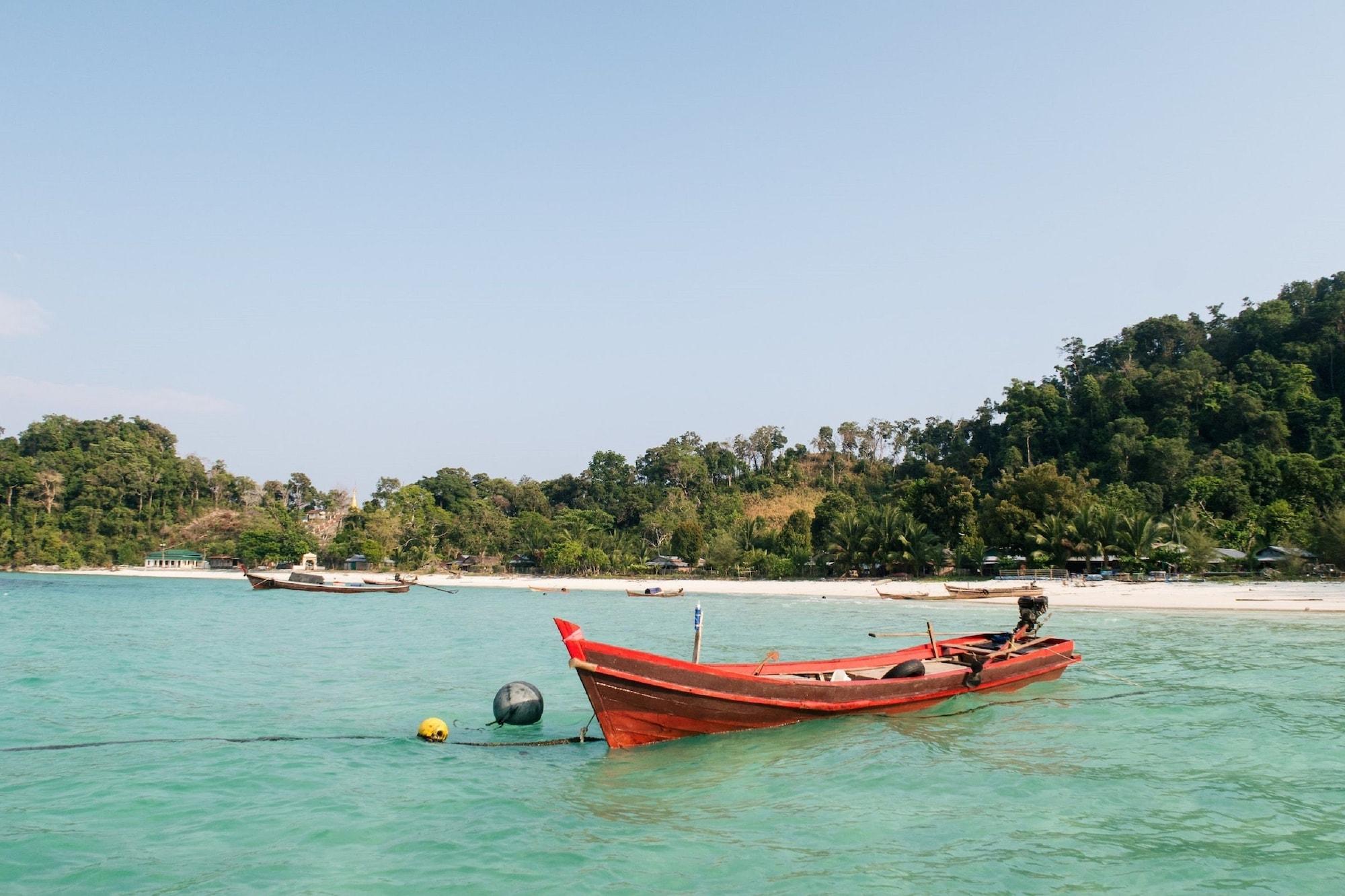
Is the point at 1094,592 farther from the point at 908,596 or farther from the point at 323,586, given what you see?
the point at 323,586

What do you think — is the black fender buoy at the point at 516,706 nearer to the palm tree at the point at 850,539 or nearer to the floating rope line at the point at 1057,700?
the floating rope line at the point at 1057,700

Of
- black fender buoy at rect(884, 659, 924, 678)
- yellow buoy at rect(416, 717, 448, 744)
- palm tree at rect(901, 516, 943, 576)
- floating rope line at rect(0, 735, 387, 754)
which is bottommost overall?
floating rope line at rect(0, 735, 387, 754)

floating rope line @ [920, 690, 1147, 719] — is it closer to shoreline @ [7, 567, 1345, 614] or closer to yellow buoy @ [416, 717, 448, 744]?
yellow buoy @ [416, 717, 448, 744]

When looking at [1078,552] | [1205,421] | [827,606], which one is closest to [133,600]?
[827,606]

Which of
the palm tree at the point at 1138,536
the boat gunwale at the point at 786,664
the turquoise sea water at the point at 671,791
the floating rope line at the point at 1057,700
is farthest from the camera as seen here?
the palm tree at the point at 1138,536

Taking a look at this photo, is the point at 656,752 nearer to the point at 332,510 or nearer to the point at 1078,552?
the point at 1078,552

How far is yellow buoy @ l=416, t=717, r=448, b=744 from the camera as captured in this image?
12.0 m

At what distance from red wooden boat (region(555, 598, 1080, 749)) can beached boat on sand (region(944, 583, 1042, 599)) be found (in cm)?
2682

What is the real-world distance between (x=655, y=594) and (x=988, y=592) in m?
19.9

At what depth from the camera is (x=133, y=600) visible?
4947 centimetres

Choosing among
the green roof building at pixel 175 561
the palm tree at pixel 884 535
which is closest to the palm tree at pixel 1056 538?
the palm tree at pixel 884 535

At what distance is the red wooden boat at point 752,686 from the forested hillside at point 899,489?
109 feet

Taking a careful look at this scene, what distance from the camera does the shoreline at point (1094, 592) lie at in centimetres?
3203

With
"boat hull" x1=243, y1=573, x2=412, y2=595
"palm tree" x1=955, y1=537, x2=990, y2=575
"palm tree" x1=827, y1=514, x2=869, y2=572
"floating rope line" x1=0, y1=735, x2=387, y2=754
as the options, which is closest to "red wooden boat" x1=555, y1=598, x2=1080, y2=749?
"floating rope line" x1=0, y1=735, x2=387, y2=754
